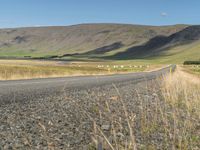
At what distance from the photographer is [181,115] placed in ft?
32.9

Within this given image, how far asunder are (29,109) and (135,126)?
281cm

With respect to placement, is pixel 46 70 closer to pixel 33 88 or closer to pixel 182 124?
pixel 33 88

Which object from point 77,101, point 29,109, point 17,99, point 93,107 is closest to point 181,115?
point 93,107

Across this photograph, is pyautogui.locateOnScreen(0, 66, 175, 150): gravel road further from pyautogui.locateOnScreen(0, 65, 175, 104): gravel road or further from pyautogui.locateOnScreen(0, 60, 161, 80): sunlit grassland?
pyautogui.locateOnScreen(0, 60, 161, 80): sunlit grassland

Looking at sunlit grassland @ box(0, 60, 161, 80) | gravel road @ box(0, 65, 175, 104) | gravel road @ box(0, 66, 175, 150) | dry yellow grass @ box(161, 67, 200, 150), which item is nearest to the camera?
gravel road @ box(0, 66, 175, 150)

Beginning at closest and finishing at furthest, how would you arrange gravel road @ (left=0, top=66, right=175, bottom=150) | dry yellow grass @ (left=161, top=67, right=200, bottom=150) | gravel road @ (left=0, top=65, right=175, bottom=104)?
gravel road @ (left=0, top=66, right=175, bottom=150) → dry yellow grass @ (left=161, top=67, right=200, bottom=150) → gravel road @ (left=0, top=65, right=175, bottom=104)

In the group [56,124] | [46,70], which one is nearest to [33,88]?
[56,124]

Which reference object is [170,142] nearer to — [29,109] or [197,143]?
[197,143]

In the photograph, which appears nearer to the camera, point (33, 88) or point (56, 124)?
point (56, 124)

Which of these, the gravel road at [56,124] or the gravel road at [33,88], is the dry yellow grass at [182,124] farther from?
the gravel road at [33,88]

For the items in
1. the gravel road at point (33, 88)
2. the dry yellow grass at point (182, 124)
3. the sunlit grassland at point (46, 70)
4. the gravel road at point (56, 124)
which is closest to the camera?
the gravel road at point (56, 124)

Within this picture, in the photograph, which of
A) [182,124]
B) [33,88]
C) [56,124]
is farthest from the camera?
[33,88]

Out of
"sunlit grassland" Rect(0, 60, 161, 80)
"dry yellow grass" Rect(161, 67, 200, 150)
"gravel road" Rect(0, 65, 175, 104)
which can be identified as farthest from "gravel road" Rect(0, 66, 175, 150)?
"sunlit grassland" Rect(0, 60, 161, 80)

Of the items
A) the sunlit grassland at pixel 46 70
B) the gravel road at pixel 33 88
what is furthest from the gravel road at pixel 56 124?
the sunlit grassland at pixel 46 70
